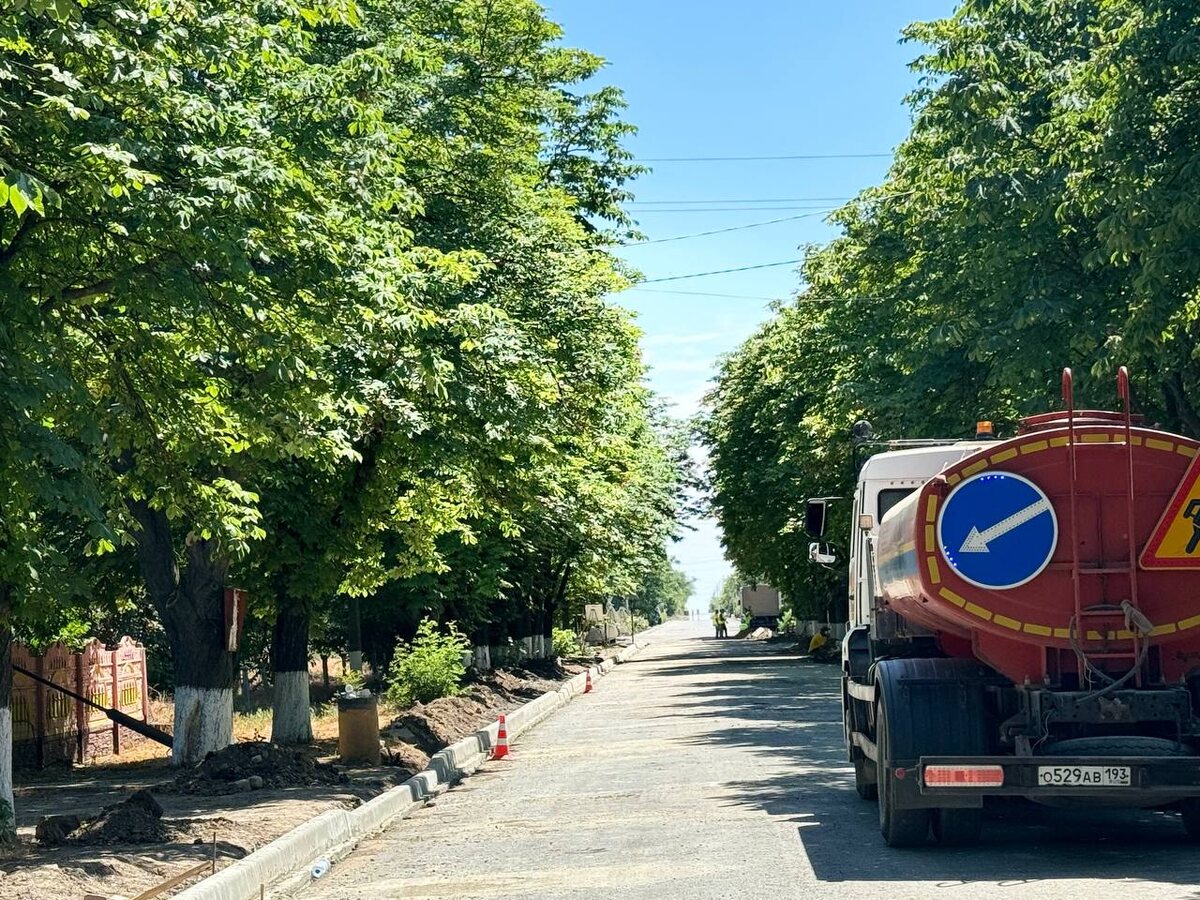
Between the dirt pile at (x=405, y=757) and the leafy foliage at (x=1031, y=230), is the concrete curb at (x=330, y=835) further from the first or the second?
the leafy foliage at (x=1031, y=230)

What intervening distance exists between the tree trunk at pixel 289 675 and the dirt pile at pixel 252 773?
4.58 metres

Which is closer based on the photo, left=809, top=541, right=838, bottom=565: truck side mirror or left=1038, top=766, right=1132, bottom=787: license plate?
left=1038, top=766, right=1132, bottom=787: license plate

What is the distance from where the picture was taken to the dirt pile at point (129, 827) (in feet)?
39.5

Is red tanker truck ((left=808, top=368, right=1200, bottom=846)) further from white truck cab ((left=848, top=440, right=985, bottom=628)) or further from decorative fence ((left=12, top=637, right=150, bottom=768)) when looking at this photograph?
decorative fence ((left=12, top=637, right=150, bottom=768))

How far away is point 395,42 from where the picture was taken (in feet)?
66.8

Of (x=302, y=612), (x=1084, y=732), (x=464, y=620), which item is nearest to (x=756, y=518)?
(x=464, y=620)

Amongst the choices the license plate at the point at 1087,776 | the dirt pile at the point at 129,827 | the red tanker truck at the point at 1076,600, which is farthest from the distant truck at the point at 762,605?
the license plate at the point at 1087,776

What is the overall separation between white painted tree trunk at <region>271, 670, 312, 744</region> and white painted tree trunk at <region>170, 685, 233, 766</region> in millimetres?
2906

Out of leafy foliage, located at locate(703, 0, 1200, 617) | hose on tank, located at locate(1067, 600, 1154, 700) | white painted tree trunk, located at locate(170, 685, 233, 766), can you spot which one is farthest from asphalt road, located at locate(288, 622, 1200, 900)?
leafy foliage, located at locate(703, 0, 1200, 617)

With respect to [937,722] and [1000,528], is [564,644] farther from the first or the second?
[1000,528]

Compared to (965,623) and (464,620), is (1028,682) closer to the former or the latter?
(965,623)

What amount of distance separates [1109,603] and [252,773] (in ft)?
34.0

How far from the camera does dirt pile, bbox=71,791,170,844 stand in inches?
475

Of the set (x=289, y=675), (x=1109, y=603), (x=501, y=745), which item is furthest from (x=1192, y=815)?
(x=289, y=675)
